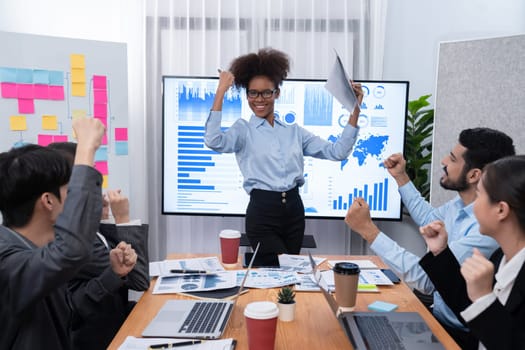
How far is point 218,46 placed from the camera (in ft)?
11.6

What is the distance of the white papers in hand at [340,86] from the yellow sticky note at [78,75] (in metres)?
1.51

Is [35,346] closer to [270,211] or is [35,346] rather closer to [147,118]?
[270,211]

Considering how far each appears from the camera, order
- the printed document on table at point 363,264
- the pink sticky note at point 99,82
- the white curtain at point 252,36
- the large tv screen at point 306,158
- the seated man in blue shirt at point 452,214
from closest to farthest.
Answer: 1. the seated man in blue shirt at point 452,214
2. the printed document on table at point 363,264
3. the pink sticky note at point 99,82
4. the large tv screen at point 306,158
5. the white curtain at point 252,36

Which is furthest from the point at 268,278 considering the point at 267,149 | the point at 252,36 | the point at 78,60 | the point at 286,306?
the point at 252,36

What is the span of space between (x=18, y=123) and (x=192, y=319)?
1966 millimetres

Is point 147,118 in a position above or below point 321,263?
above

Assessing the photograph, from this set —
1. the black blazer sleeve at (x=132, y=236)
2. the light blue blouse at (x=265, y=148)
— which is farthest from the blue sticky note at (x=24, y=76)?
the black blazer sleeve at (x=132, y=236)

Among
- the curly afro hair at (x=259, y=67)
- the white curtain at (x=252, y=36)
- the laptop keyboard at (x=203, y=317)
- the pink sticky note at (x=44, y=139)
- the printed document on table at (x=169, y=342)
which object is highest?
the white curtain at (x=252, y=36)

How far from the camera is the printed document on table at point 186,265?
1.84 meters

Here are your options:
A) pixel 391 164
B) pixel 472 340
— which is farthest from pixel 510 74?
pixel 472 340

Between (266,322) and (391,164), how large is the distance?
1.21 metres

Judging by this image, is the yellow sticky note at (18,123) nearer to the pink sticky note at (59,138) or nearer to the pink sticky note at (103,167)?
the pink sticky note at (59,138)

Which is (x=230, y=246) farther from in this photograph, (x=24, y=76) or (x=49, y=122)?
(x=24, y=76)

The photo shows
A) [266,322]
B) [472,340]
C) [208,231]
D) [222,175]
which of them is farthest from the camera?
[208,231]
